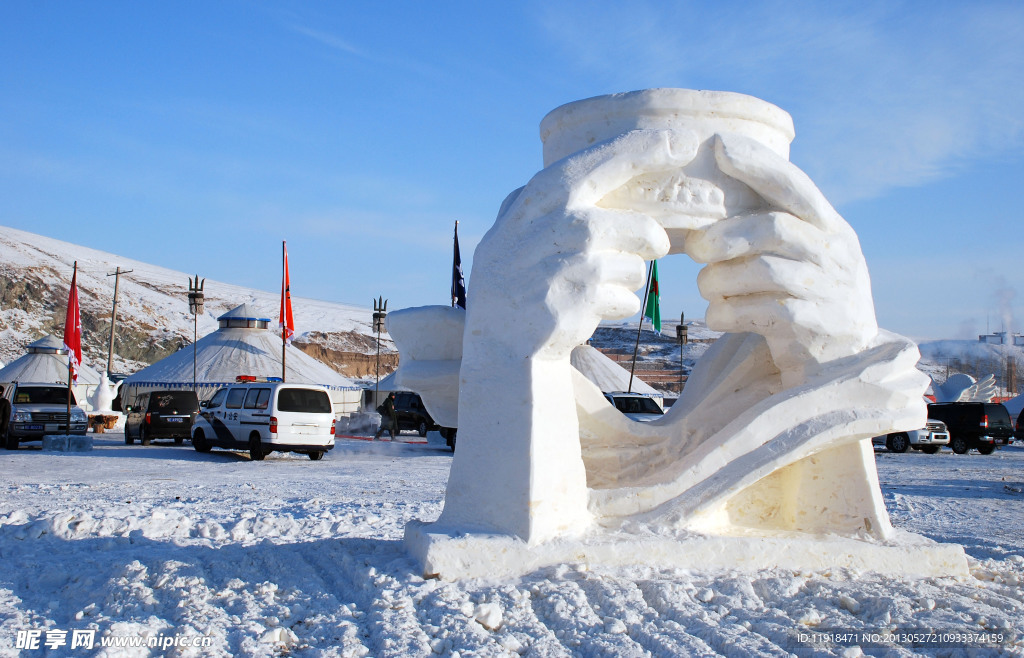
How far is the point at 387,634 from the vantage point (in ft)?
12.8

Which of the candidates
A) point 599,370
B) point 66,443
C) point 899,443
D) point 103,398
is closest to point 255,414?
point 66,443

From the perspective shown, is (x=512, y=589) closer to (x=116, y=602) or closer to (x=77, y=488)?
(x=116, y=602)

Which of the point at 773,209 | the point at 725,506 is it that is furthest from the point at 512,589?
the point at 773,209

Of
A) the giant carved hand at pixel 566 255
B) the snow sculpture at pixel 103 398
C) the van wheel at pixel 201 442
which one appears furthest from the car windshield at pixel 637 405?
the snow sculpture at pixel 103 398

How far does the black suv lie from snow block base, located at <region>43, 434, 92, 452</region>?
20875 mm

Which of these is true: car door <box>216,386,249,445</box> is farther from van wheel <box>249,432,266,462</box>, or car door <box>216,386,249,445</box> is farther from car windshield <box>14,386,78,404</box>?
car windshield <box>14,386,78,404</box>

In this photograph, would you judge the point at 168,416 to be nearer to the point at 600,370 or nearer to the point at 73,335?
the point at 73,335

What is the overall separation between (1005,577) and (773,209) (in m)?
2.66

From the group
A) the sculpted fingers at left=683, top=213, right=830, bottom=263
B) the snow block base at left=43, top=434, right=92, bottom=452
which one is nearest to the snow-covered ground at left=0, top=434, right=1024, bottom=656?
the sculpted fingers at left=683, top=213, right=830, bottom=263

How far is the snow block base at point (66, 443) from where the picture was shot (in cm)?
1784

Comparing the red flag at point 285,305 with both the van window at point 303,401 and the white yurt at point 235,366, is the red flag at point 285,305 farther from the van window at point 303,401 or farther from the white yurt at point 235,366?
the van window at point 303,401

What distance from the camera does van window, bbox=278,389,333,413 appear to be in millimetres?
16108

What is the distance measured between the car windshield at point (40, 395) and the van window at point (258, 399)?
21.1 ft

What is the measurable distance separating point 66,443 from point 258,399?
4878mm
